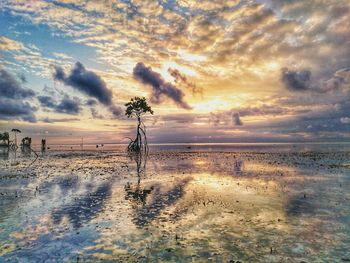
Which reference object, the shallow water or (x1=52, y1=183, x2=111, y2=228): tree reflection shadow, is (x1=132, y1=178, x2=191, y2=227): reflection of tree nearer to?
the shallow water

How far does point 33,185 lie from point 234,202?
1781 cm

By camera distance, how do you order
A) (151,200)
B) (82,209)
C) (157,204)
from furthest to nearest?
(151,200) → (157,204) → (82,209)

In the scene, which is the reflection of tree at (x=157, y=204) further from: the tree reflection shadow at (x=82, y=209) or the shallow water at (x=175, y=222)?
the tree reflection shadow at (x=82, y=209)

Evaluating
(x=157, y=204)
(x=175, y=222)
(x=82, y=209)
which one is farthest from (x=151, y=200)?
(x=175, y=222)

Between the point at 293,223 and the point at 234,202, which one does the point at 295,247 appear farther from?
the point at 234,202

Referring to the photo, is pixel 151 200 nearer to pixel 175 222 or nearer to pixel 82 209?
pixel 82 209

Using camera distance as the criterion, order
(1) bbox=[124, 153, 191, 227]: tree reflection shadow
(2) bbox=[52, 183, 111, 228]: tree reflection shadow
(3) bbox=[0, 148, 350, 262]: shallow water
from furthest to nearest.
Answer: (1) bbox=[124, 153, 191, 227]: tree reflection shadow < (2) bbox=[52, 183, 111, 228]: tree reflection shadow < (3) bbox=[0, 148, 350, 262]: shallow water

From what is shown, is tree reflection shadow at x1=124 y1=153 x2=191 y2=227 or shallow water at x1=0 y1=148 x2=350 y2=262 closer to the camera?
shallow water at x1=0 y1=148 x2=350 y2=262

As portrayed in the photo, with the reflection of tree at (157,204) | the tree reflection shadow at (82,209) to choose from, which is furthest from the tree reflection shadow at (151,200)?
the tree reflection shadow at (82,209)

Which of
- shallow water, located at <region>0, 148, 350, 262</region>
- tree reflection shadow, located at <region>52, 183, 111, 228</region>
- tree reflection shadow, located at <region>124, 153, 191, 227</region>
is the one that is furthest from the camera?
tree reflection shadow, located at <region>124, 153, 191, 227</region>

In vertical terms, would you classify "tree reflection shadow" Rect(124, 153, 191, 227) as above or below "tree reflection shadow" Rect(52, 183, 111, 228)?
below

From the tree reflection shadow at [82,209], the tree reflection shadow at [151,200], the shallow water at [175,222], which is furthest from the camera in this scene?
the tree reflection shadow at [151,200]

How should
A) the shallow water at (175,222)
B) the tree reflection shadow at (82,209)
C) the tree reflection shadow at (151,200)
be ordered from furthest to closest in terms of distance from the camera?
the tree reflection shadow at (151,200) → the tree reflection shadow at (82,209) → the shallow water at (175,222)

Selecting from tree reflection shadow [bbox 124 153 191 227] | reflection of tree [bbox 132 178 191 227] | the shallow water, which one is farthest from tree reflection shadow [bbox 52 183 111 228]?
reflection of tree [bbox 132 178 191 227]
